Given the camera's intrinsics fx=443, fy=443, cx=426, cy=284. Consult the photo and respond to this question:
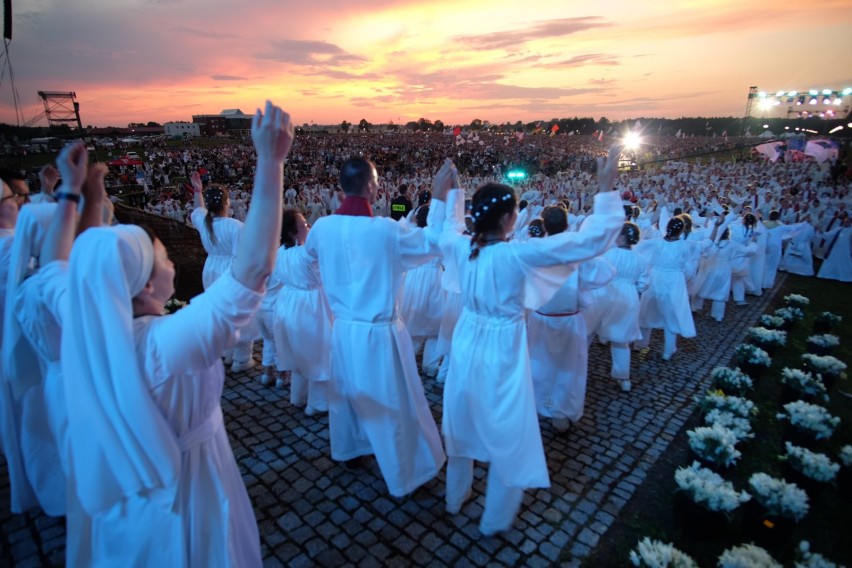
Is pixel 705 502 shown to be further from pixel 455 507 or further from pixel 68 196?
pixel 68 196

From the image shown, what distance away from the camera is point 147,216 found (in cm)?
824

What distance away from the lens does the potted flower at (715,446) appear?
395 centimetres

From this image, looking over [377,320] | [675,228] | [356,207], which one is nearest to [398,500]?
[377,320]

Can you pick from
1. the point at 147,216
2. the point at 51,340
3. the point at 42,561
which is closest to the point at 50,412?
the point at 51,340

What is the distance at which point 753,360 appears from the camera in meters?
6.06

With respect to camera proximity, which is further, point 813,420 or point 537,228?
point 537,228

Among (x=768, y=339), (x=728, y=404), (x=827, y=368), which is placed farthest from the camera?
(x=768, y=339)

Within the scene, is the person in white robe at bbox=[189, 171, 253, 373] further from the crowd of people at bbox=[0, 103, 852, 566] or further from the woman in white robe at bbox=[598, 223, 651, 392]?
the woman in white robe at bbox=[598, 223, 651, 392]

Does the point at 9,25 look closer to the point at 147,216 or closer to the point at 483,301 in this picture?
the point at 147,216

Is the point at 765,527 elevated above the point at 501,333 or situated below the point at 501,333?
below

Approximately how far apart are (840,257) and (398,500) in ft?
48.7

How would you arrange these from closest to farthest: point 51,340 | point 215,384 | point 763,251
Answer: point 215,384 < point 51,340 < point 763,251

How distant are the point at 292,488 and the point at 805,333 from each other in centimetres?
952

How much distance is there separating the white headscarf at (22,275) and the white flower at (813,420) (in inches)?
262
